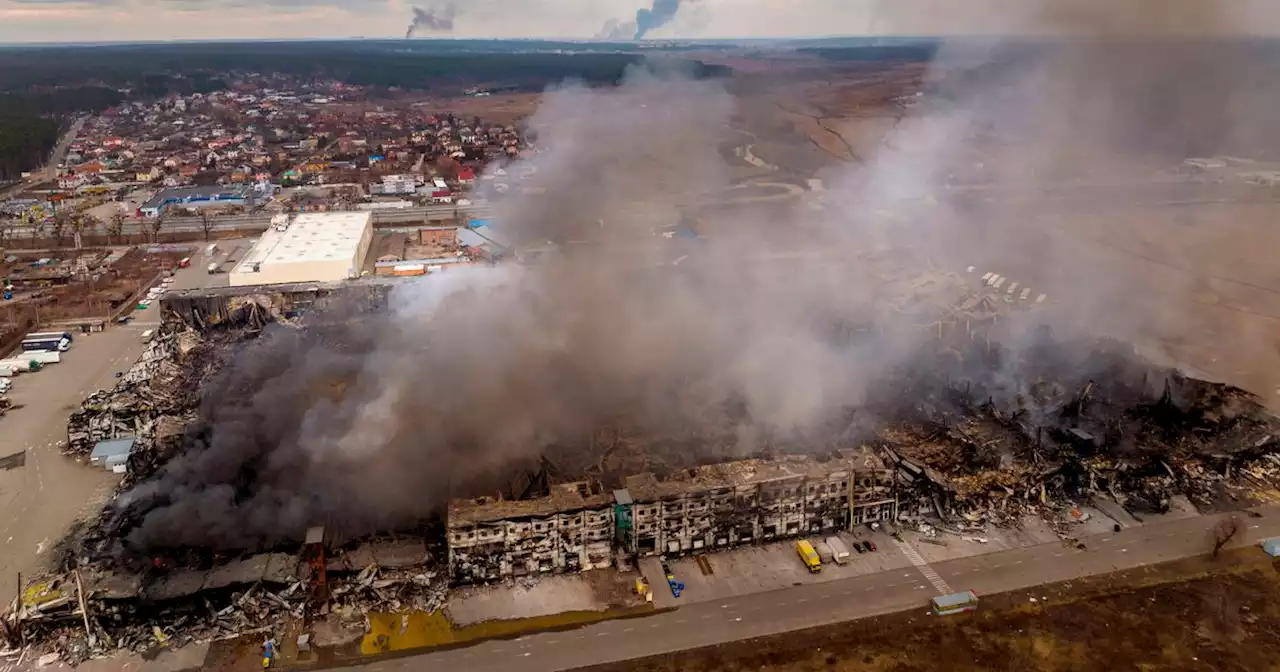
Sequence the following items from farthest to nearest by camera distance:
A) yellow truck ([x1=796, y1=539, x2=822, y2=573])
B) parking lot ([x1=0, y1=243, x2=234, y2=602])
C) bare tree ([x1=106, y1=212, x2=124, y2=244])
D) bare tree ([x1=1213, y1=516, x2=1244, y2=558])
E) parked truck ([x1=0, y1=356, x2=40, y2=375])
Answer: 1. bare tree ([x1=106, y1=212, x2=124, y2=244])
2. parked truck ([x1=0, y1=356, x2=40, y2=375])
3. parking lot ([x1=0, y1=243, x2=234, y2=602])
4. bare tree ([x1=1213, y1=516, x2=1244, y2=558])
5. yellow truck ([x1=796, y1=539, x2=822, y2=573])

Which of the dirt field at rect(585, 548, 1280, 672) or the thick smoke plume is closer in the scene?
the dirt field at rect(585, 548, 1280, 672)

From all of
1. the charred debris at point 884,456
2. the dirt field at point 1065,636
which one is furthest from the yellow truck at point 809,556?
the charred debris at point 884,456

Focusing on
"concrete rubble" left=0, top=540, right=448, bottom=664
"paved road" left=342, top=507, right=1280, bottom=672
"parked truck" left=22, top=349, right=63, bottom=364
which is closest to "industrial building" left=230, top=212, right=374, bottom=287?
"parked truck" left=22, top=349, right=63, bottom=364

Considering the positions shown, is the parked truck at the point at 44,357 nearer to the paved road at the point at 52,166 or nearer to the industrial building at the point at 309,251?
the industrial building at the point at 309,251

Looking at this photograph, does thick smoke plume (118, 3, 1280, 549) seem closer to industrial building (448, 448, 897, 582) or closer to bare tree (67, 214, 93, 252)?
industrial building (448, 448, 897, 582)

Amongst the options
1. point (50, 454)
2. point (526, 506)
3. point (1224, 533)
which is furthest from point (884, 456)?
point (50, 454)

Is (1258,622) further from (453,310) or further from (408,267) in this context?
(408,267)

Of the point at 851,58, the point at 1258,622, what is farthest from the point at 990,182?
the point at 1258,622
